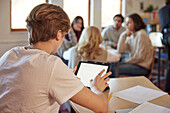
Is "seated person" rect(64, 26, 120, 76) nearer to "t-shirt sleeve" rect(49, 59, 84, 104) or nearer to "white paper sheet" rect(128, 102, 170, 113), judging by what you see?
"white paper sheet" rect(128, 102, 170, 113)

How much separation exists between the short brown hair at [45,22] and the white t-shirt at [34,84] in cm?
12

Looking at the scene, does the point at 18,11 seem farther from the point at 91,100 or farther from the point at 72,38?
the point at 91,100

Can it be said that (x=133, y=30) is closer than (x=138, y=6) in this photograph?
Yes

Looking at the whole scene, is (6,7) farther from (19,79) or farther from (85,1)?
(19,79)

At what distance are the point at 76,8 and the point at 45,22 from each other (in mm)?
4424

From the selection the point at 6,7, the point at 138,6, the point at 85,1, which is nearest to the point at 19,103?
the point at 6,7

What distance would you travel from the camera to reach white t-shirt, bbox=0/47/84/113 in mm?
918

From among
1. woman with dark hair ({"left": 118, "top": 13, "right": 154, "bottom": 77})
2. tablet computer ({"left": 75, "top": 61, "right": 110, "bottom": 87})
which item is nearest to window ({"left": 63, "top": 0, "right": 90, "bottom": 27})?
woman with dark hair ({"left": 118, "top": 13, "right": 154, "bottom": 77})

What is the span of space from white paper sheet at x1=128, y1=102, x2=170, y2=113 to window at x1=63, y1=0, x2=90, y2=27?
4206 millimetres

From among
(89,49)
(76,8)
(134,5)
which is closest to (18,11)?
(76,8)

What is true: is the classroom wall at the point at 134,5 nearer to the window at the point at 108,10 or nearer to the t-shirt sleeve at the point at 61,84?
the window at the point at 108,10

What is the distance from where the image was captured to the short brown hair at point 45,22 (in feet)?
3.35

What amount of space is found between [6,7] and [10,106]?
12.5 ft

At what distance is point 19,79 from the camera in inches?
36.5
